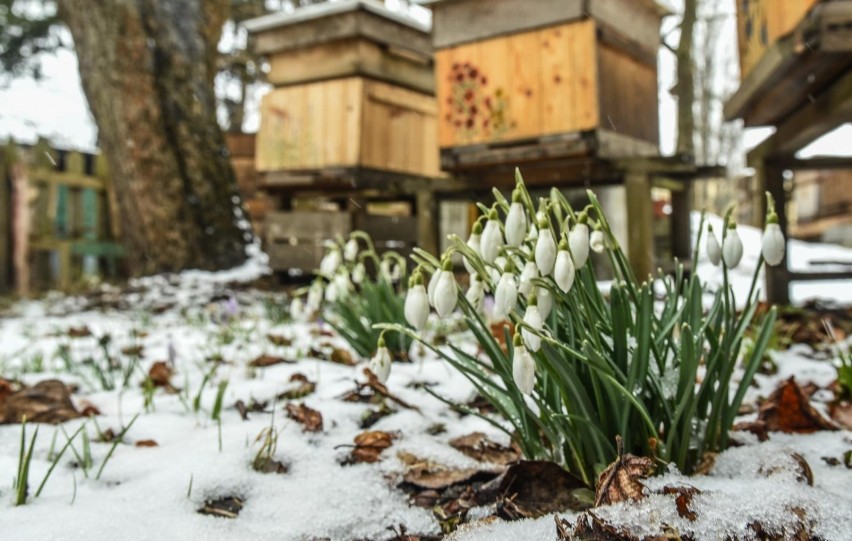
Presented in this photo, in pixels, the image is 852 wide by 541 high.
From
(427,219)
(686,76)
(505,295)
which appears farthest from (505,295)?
(686,76)

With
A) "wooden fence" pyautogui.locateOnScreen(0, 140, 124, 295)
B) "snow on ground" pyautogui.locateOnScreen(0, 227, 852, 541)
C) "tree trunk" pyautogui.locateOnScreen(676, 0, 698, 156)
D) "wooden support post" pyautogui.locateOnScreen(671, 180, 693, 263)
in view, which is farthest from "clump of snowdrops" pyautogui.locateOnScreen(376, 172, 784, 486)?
"tree trunk" pyautogui.locateOnScreen(676, 0, 698, 156)

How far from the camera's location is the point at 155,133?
7727mm

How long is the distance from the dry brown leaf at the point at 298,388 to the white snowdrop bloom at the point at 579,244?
4.58ft

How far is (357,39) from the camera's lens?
6.45 meters

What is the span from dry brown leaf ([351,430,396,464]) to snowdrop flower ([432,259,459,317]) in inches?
25.4

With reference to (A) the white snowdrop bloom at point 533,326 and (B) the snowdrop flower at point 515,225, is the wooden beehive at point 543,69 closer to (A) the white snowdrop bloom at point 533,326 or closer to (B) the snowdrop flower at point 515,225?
(B) the snowdrop flower at point 515,225

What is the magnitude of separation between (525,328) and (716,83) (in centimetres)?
2310

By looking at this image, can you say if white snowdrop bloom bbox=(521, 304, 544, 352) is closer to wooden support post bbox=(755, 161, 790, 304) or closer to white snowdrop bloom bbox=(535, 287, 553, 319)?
white snowdrop bloom bbox=(535, 287, 553, 319)

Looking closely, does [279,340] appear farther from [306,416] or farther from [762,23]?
[762,23]

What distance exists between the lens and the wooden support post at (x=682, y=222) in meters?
5.55

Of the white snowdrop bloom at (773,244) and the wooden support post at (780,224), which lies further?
the wooden support post at (780,224)

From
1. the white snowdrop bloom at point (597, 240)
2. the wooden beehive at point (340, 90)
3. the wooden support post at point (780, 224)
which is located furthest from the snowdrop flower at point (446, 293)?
the wooden beehive at point (340, 90)

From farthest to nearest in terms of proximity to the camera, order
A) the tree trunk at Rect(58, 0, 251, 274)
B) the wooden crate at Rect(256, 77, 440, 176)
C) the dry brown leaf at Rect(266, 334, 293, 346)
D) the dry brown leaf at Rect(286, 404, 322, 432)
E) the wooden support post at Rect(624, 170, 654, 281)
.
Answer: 1. the tree trunk at Rect(58, 0, 251, 274)
2. the wooden crate at Rect(256, 77, 440, 176)
3. the wooden support post at Rect(624, 170, 654, 281)
4. the dry brown leaf at Rect(266, 334, 293, 346)
5. the dry brown leaf at Rect(286, 404, 322, 432)

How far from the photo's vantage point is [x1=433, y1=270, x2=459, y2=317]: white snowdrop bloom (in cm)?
137
